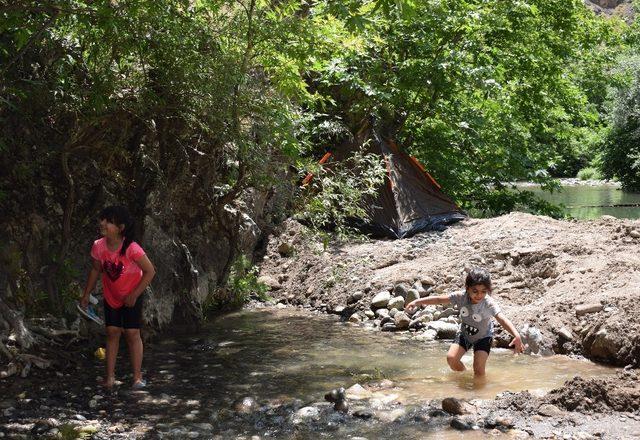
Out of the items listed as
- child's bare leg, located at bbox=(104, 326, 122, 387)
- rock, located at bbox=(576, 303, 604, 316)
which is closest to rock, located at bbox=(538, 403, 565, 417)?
rock, located at bbox=(576, 303, 604, 316)

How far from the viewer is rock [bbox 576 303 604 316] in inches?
340

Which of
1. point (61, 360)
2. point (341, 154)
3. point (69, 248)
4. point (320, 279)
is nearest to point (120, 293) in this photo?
point (61, 360)

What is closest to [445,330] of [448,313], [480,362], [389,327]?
[448,313]

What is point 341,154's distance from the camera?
14.8 metres

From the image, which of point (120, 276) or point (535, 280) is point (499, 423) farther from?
point (535, 280)

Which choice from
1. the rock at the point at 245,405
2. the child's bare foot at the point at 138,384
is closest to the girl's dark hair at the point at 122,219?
the child's bare foot at the point at 138,384

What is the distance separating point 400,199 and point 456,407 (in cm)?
887

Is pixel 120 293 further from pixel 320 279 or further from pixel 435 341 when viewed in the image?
pixel 320 279

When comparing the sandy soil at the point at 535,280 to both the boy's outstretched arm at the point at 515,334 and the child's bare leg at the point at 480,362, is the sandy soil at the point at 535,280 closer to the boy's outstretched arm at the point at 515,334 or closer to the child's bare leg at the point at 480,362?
the boy's outstretched arm at the point at 515,334

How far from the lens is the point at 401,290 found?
10.8 m

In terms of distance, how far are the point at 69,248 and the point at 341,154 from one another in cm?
713

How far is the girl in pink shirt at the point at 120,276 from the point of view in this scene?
658 centimetres

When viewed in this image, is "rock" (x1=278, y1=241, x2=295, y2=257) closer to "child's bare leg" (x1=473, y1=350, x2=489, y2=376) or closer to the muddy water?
the muddy water

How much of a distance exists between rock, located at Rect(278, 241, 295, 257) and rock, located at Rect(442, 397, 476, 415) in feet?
23.5
